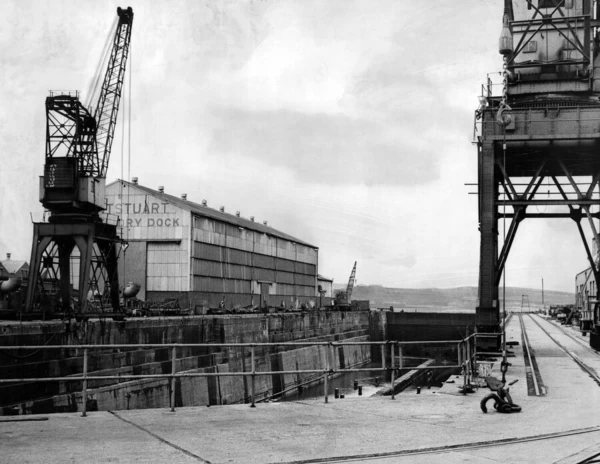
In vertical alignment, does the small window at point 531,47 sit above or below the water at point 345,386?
above

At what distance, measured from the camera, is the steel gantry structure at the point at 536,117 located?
85.4 ft

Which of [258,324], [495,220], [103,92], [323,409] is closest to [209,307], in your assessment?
[258,324]

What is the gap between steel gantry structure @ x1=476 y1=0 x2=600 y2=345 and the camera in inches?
1025

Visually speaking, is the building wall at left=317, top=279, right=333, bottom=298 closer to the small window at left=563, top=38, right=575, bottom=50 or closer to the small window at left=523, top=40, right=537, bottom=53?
the small window at left=523, top=40, right=537, bottom=53

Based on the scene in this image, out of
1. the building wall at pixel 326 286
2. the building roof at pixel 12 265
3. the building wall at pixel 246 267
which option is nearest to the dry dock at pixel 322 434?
the building wall at pixel 246 267

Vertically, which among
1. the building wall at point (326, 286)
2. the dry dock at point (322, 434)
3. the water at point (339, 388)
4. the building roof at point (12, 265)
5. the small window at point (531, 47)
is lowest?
the water at point (339, 388)

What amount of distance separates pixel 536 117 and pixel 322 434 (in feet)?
65.2

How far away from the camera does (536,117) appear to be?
26562 millimetres

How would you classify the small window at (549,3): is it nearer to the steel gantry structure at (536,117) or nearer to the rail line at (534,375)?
the steel gantry structure at (536,117)

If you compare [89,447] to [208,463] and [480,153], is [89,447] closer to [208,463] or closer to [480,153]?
[208,463]

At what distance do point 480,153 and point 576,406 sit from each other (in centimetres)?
1457

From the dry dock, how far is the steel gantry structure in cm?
1252

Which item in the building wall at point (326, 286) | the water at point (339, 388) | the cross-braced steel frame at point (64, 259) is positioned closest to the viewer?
the cross-braced steel frame at point (64, 259)

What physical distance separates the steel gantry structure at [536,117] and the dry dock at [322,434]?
12.5m
